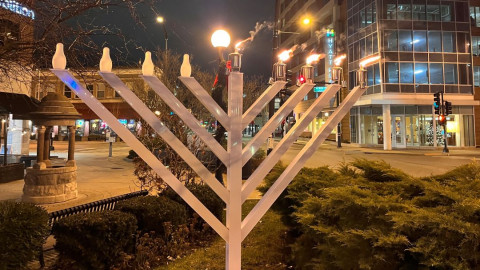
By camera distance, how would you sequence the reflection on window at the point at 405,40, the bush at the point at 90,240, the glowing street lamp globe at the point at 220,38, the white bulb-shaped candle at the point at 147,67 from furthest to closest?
1. the reflection on window at the point at 405,40
2. the glowing street lamp globe at the point at 220,38
3. the bush at the point at 90,240
4. the white bulb-shaped candle at the point at 147,67

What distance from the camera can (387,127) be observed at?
28.2 meters

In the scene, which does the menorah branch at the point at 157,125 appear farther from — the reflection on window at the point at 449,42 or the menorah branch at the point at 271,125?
the reflection on window at the point at 449,42

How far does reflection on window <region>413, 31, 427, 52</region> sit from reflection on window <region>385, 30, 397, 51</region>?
6.13 feet

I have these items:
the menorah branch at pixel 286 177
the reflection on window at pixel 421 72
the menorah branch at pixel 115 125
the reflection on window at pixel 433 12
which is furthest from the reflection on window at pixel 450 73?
the menorah branch at pixel 115 125

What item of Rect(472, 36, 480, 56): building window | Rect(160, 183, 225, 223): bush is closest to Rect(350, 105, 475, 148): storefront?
Rect(472, 36, 480, 56): building window

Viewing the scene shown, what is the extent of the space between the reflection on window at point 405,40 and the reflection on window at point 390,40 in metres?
0.41

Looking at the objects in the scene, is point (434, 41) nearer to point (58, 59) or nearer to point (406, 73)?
point (406, 73)

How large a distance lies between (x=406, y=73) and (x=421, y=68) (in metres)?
1.52

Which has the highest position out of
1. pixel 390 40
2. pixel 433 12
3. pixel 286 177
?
pixel 433 12

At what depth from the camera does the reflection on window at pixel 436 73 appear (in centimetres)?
2889

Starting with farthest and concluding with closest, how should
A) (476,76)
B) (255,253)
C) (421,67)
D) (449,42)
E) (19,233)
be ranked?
(476,76), (449,42), (421,67), (255,253), (19,233)

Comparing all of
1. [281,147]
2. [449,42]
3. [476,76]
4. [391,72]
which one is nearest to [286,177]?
[281,147]

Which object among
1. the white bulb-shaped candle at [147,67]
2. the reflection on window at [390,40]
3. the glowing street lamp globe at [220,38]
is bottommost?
the white bulb-shaped candle at [147,67]

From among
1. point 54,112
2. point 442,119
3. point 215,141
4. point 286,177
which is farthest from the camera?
point 442,119
